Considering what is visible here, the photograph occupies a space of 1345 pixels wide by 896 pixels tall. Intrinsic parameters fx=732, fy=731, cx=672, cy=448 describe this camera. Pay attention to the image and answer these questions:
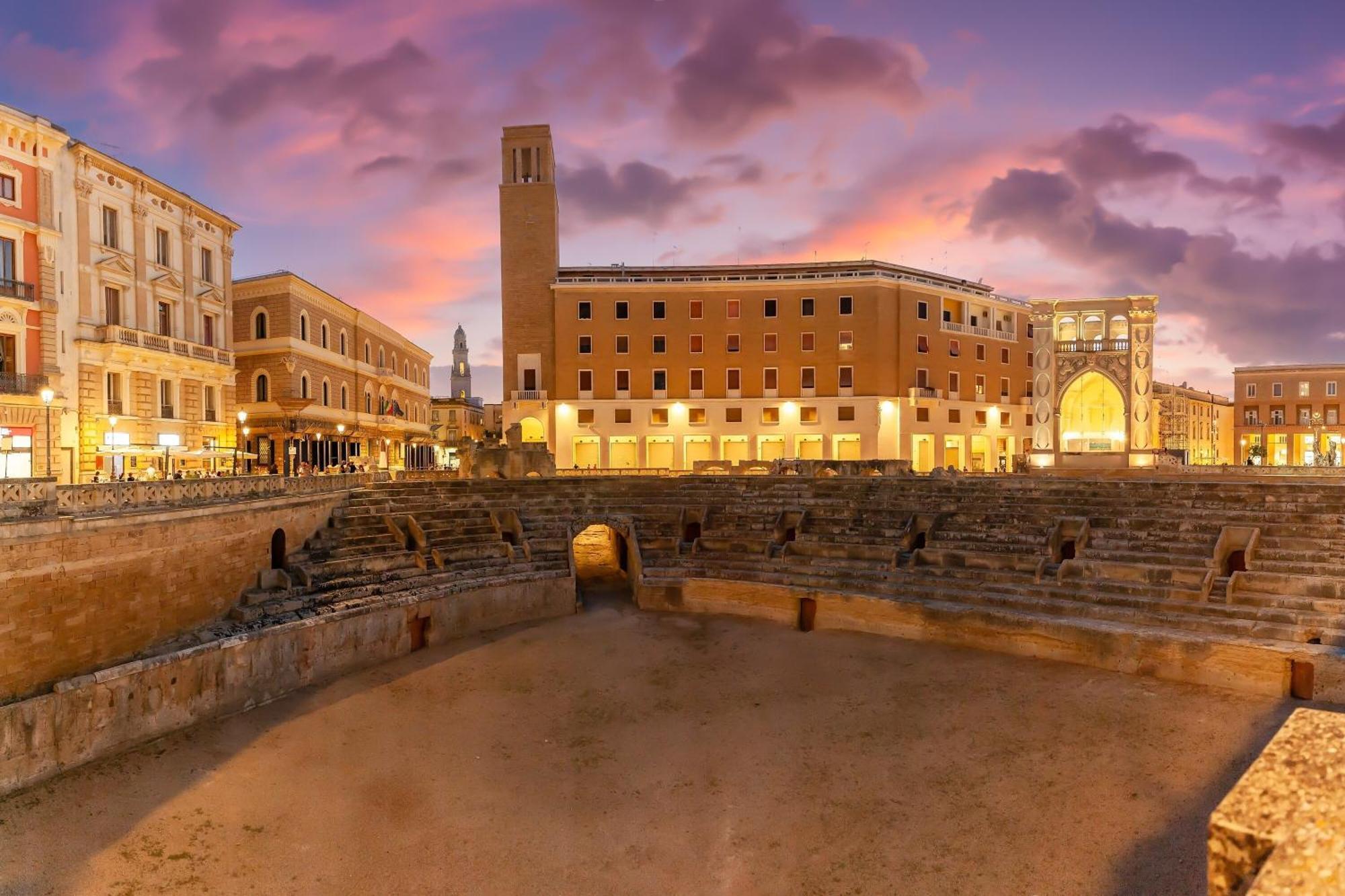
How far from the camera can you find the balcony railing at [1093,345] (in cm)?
3706

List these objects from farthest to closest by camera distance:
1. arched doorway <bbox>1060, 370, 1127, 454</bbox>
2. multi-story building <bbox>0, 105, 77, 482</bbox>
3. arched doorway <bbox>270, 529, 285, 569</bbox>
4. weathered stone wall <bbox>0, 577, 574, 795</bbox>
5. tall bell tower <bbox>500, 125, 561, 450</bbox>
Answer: tall bell tower <bbox>500, 125, 561, 450</bbox>, arched doorway <bbox>1060, 370, 1127, 454</bbox>, multi-story building <bbox>0, 105, 77, 482</bbox>, arched doorway <bbox>270, 529, 285, 569</bbox>, weathered stone wall <bbox>0, 577, 574, 795</bbox>

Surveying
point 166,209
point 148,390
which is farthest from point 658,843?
point 166,209

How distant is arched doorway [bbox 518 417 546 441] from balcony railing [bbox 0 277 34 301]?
2588cm

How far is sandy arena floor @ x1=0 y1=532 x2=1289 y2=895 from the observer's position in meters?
9.86

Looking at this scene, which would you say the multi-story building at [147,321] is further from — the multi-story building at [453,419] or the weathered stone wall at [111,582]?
the multi-story building at [453,419]

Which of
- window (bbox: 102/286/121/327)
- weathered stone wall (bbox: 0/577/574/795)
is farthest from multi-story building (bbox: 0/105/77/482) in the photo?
weathered stone wall (bbox: 0/577/574/795)

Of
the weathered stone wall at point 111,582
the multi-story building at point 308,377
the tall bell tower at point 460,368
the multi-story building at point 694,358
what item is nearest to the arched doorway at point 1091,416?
the multi-story building at point 694,358

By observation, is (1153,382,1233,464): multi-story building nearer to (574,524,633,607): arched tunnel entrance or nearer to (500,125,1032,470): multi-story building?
(500,125,1032,470): multi-story building

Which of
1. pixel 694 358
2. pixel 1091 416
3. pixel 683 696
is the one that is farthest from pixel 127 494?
pixel 1091 416

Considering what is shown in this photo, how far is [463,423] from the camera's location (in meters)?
92.7

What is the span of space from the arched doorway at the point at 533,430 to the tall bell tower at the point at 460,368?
11488 centimetres

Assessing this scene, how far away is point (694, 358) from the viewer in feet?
157

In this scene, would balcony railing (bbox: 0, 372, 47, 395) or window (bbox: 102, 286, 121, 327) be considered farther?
window (bbox: 102, 286, 121, 327)

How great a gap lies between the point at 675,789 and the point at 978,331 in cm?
4668
